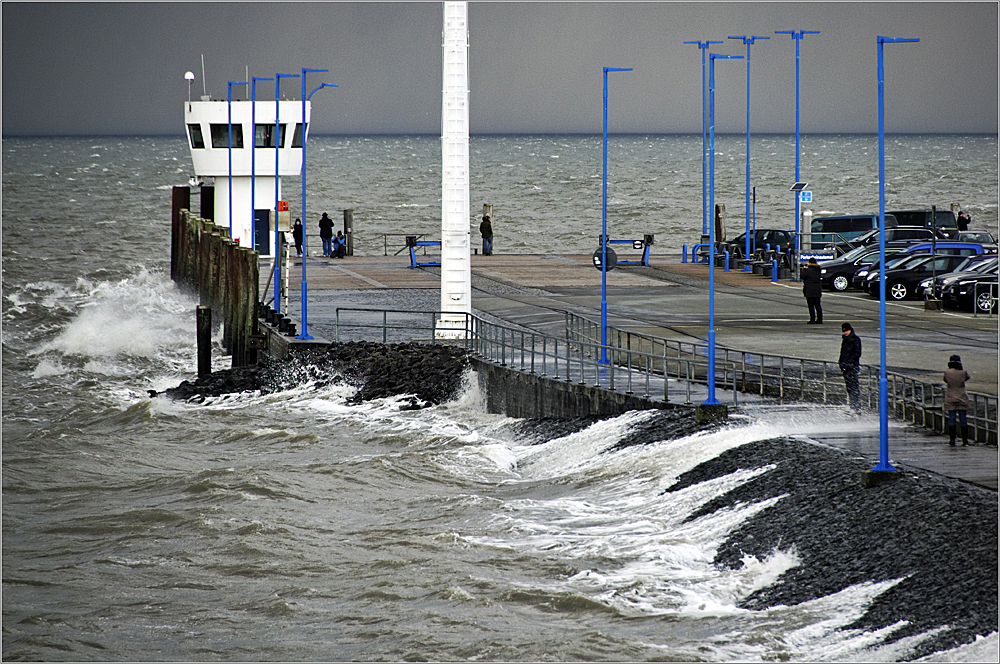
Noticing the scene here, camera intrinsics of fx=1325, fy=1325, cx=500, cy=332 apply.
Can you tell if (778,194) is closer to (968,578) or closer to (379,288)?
(379,288)

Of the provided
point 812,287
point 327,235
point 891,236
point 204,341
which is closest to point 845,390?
point 812,287

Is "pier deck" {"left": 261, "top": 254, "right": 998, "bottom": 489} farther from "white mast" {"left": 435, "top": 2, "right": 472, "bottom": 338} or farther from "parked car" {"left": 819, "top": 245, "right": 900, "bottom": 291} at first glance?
"white mast" {"left": 435, "top": 2, "right": 472, "bottom": 338}

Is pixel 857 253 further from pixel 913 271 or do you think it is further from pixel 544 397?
pixel 544 397

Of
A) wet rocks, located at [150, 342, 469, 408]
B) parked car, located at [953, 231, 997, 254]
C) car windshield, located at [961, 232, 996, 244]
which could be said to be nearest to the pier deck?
wet rocks, located at [150, 342, 469, 408]

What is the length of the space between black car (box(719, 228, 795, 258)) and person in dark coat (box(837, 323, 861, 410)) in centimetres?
2901

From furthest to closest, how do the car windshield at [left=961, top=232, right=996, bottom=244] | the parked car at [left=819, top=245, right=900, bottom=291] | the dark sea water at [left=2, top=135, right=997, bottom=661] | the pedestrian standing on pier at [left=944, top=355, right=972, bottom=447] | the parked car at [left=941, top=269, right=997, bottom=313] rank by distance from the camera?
the car windshield at [left=961, top=232, right=996, bottom=244] < the parked car at [left=819, top=245, right=900, bottom=291] < the parked car at [left=941, top=269, right=997, bottom=313] < the pedestrian standing on pier at [left=944, top=355, right=972, bottom=447] < the dark sea water at [left=2, top=135, right=997, bottom=661]

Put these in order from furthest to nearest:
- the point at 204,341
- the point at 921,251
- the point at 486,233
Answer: the point at 486,233
the point at 921,251
the point at 204,341

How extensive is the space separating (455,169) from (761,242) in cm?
2634

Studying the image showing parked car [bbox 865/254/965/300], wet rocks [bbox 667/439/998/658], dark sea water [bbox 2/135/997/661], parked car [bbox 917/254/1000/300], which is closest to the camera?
wet rocks [bbox 667/439/998/658]

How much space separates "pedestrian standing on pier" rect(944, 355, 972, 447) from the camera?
61.8 ft

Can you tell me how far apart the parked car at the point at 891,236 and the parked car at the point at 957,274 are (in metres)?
11.2

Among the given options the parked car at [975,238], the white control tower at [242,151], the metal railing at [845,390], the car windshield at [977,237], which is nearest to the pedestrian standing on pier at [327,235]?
the white control tower at [242,151]

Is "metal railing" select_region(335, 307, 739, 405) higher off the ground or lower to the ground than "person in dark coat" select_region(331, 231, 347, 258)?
lower

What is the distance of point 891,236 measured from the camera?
5578 centimetres
